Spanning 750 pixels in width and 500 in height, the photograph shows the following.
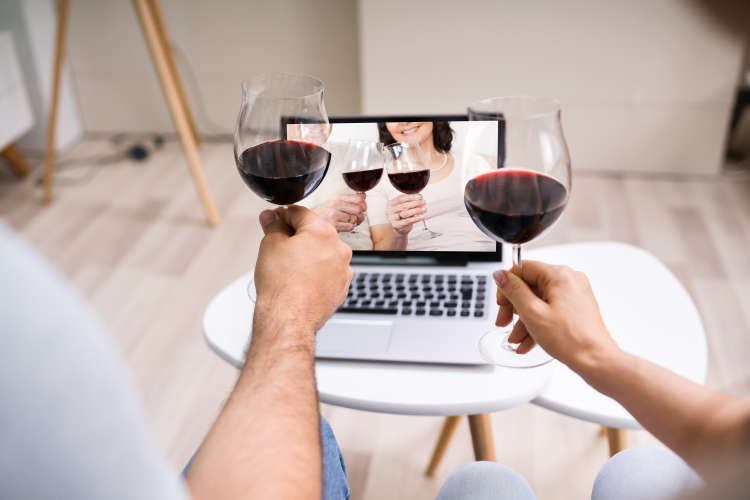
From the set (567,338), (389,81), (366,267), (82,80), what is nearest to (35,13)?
(82,80)

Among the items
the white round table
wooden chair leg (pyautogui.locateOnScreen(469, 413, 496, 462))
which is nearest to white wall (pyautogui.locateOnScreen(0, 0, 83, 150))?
the white round table

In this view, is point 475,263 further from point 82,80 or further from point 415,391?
point 82,80

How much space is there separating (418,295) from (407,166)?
9.6 inches

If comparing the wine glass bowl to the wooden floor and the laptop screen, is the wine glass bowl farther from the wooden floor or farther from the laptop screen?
the wooden floor

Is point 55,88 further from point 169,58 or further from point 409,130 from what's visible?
point 409,130

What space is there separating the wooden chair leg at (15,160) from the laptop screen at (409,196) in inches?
88.7

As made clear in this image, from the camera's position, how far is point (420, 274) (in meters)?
1.15

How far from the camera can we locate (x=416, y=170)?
0.97 meters

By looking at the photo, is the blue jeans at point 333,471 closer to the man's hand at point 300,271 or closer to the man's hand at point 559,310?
the man's hand at point 300,271

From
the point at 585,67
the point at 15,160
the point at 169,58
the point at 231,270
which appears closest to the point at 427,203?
the point at 231,270

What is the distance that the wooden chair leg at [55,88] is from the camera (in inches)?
90.6

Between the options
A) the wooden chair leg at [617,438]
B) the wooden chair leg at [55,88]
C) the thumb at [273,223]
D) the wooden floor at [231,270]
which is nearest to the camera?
the thumb at [273,223]

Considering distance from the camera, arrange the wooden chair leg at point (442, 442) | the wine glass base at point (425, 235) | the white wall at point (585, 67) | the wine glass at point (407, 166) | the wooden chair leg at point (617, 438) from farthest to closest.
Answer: the white wall at point (585, 67) → the wooden chair leg at point (442, 442) → the wooden chair leg at point (617, 438) → the wine glass base at point (425, 235) → the wine glass at point (407, 166)

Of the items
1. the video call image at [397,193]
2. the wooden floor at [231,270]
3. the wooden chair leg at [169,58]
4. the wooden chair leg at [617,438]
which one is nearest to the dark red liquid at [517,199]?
the video call image at [397,193]
